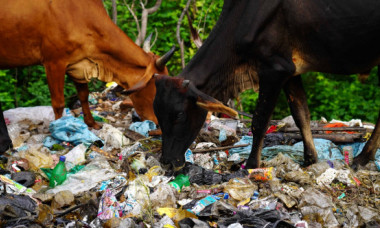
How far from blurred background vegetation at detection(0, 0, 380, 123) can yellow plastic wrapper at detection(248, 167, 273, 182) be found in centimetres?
513

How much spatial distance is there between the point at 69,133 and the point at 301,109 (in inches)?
111

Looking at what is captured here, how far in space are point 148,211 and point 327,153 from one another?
2.35 m

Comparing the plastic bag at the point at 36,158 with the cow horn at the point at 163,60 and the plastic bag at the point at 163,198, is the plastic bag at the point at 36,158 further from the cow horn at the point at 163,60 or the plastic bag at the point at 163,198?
the cow horn at the point at 163,60

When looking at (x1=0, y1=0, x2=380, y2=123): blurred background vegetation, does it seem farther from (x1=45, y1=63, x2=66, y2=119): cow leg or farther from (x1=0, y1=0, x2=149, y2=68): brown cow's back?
(x1=0, y1=0, x2=149, y2=68): brown cow's back

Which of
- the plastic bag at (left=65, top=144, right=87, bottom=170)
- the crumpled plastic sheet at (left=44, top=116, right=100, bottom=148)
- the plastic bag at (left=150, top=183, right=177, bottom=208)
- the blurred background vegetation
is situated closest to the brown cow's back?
the crumpled plastic sheet at (left=44, top=116, right=100, bottom=148)

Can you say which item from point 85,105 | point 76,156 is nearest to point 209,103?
point 76,156

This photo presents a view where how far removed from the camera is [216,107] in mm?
4148

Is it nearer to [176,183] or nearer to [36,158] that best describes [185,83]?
[176,183]

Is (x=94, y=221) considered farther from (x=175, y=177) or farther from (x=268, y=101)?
(x=268, y=101)

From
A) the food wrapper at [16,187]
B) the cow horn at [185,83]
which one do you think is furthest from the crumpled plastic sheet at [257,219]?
the food wrapper at [16,187]

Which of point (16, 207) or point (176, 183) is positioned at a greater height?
point (176, 183)

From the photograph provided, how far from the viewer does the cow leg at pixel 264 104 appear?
171 inches

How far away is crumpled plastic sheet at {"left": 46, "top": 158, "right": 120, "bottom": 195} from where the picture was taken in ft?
14.4

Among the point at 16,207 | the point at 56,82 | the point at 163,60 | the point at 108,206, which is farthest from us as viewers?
the point at 163,60
